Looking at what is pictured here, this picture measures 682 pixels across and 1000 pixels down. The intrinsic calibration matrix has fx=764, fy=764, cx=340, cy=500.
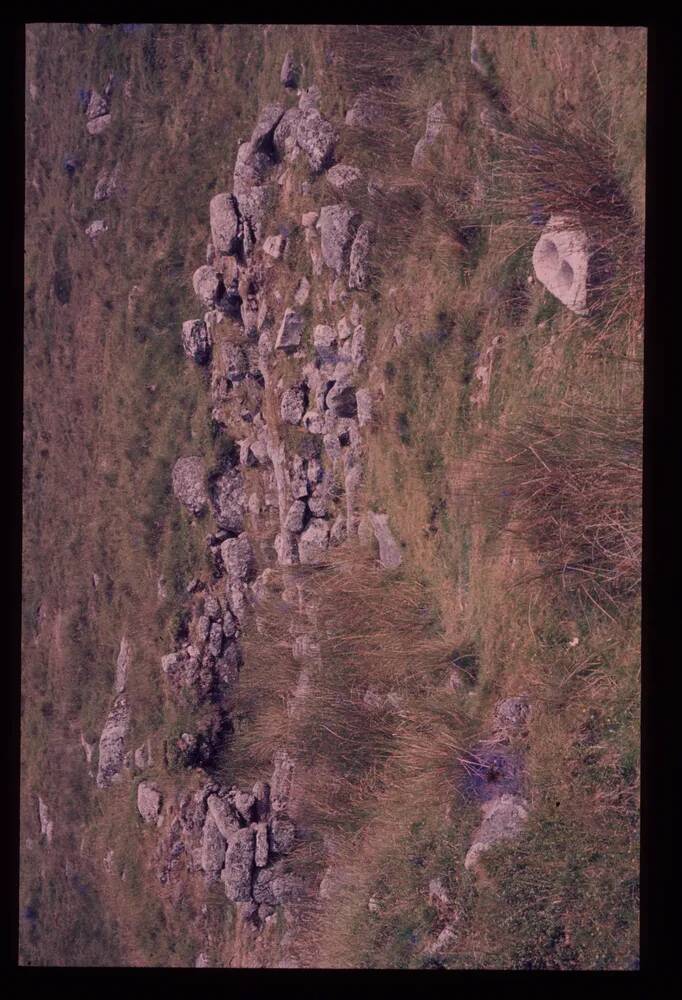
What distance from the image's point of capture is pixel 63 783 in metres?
5.48

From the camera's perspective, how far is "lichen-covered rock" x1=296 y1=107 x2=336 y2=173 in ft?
15.3

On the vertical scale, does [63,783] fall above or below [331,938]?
above

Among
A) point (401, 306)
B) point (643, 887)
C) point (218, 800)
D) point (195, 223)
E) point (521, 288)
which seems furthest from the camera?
point (195, 223)

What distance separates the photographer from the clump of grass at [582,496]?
3760 mm

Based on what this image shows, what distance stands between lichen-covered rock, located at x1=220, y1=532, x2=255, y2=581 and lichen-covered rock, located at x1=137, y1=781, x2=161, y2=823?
5.05ft

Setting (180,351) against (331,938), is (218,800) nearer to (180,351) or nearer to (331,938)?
(331,938)

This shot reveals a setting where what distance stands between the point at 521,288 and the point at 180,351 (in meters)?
2.39

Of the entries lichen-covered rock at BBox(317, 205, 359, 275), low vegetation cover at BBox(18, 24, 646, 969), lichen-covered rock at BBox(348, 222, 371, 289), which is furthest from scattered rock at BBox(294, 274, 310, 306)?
lichen-covered rock at BBox(348, 222, 371, 289)

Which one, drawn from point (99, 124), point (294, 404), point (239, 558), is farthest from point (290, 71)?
point (239, 558)

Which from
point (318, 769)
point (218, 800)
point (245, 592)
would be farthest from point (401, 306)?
point (218, 800)

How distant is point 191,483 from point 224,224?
1.73m

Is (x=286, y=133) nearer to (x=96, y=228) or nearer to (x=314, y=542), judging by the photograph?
(x=96, y=228)

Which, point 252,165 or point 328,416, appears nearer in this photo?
point 328,416

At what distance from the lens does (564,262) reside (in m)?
3.94
